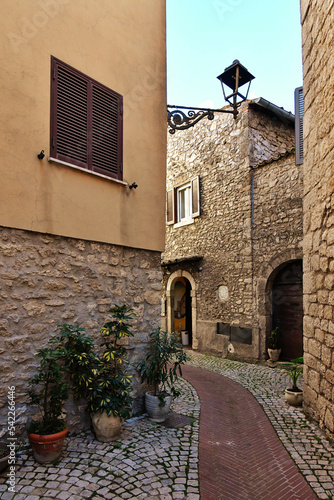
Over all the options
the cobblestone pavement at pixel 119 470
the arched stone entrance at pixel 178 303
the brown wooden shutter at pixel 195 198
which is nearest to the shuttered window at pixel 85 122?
the cobblestone pavement at pixel 119 470

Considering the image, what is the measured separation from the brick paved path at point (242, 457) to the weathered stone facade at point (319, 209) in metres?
0.81

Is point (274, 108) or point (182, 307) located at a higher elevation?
point (274, 108)

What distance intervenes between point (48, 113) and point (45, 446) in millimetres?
3497

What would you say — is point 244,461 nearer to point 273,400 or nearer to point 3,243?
point 273,400

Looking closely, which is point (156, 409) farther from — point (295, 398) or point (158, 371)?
point (295, 398)

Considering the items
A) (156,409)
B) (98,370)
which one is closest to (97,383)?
(98,370)

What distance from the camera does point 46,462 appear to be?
3.19 m

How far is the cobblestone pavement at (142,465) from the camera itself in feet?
9.31

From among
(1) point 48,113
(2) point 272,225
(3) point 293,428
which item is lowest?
(3) point 293,428

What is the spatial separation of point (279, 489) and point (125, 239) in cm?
322

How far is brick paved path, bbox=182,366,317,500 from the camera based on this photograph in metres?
3.00

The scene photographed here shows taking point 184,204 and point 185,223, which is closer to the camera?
point 185,223

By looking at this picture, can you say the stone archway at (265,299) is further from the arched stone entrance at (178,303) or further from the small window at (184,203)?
the small window at (184,203)

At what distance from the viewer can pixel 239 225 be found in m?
9.21
